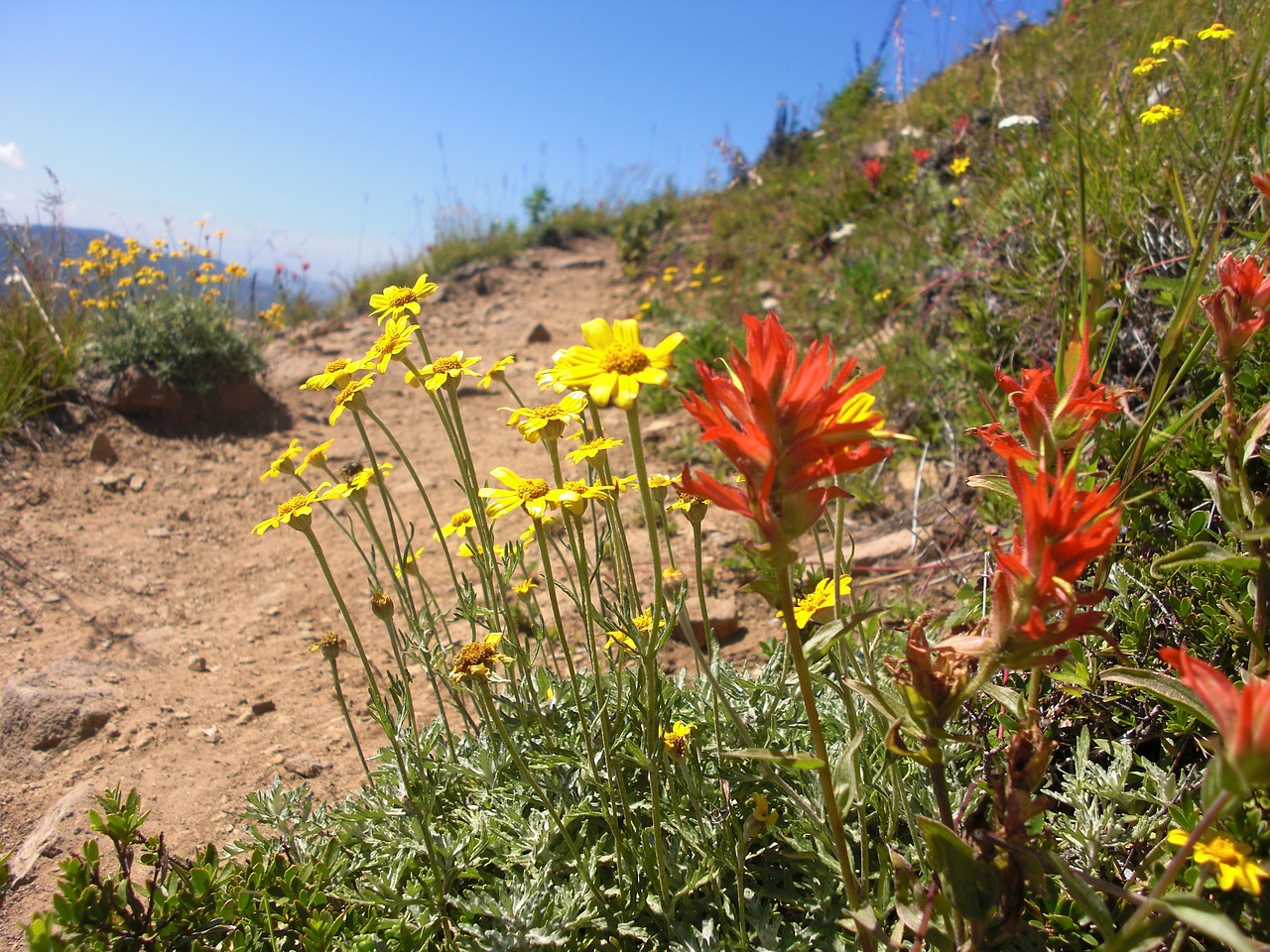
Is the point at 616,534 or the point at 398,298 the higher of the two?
the point at 398,298

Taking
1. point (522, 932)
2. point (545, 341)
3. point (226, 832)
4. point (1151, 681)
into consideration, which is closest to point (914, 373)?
point (1151, 681)

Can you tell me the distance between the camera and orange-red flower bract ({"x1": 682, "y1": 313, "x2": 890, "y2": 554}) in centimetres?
91

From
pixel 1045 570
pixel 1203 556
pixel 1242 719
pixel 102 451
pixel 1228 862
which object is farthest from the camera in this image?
pixel 102 451

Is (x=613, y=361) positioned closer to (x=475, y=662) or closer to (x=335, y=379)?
(x=475, y=662)

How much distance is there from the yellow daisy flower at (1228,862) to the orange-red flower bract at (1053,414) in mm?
567

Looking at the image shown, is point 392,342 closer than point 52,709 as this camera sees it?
Yes

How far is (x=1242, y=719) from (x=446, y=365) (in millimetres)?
1580

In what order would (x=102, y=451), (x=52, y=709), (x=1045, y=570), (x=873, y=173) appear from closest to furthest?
(x=1045, y=570)
(x=52, y=709)
(x=102, y=451)
(x=873, y=173)

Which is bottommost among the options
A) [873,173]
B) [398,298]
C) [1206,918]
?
[1206,918]

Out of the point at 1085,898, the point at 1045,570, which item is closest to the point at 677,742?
the point at 1085,898

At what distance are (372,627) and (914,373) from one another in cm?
304

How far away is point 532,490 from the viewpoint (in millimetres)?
1655

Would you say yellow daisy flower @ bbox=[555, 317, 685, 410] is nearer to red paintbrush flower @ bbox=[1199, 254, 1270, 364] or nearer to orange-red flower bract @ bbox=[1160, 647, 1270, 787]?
orange-red flower bract @ bbox=[1160, 647, 1270, 787]

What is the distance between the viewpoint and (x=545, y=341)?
7293mm
